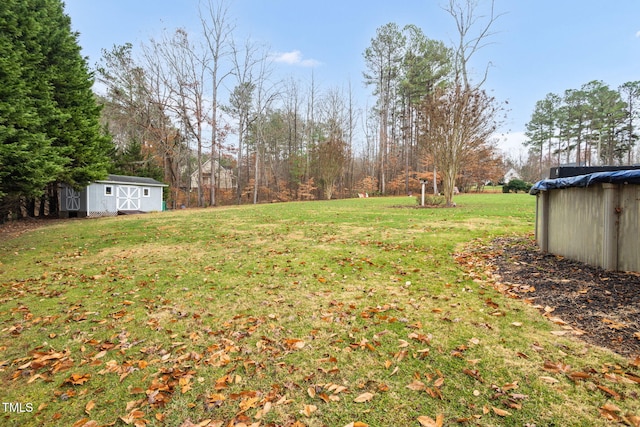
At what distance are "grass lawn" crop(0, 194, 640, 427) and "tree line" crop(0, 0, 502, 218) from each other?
28.0ft

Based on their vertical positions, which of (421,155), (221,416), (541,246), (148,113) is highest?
(148,113)

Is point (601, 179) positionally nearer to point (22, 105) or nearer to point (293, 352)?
point (293, 352)

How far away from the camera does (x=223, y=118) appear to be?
26000 millimetres

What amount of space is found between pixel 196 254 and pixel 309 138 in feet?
94.9

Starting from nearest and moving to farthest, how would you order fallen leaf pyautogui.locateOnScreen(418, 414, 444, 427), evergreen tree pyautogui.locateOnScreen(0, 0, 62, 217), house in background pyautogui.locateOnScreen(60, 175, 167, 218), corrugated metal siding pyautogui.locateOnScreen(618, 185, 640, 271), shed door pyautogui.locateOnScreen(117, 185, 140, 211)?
fallen leaf pyautogui.locateOnScreen(418, 414, 444, 427), corrugated metal siding pyautogui.locateOnScreen(618, 185, 640, 271), evergreen tree pyautogui.locateOnScreen(0, 0, 62, 217), house in background pyautogui.locateOnScreen(60, 175, 167, 218), shed door pyautogui.locateOnScreen(117, 185, 140, 211)

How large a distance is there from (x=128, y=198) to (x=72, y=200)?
2.82m

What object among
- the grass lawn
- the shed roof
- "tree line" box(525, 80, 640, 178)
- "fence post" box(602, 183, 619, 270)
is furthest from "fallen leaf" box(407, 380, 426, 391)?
"tree line" box(525, 80, 640, 178)

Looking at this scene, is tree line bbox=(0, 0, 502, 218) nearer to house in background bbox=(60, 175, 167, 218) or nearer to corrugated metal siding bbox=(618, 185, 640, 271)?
house in background bbox=(60, 175, 167, 218)

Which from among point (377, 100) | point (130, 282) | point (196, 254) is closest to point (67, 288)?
point (130, 282)

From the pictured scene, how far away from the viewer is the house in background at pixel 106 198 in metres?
17.5

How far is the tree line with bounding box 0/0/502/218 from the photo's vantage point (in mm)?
11711

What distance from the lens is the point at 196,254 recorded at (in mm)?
6203

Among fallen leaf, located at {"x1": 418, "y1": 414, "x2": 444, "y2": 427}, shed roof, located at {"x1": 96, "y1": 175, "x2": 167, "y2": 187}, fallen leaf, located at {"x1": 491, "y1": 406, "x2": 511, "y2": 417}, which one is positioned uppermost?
shed roof, located at {"x1": 96, "y1": 175, "x2": 167, "y2": 187}

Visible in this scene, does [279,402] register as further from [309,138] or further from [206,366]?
[309,138]
